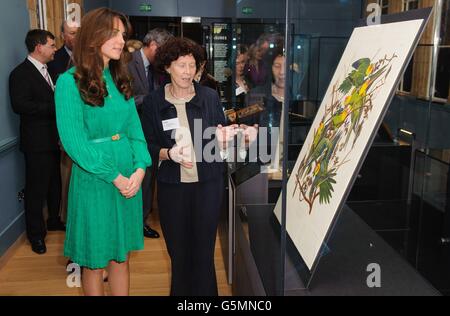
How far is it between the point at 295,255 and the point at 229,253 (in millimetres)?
1350

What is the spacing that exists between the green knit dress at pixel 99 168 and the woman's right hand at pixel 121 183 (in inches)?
0.8

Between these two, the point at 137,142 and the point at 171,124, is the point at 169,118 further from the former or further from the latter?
the point at 137,142

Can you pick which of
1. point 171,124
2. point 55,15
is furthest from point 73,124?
point 55,15

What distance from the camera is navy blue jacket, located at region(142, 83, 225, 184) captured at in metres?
2.16

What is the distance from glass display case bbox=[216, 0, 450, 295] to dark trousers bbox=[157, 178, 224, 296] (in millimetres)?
189

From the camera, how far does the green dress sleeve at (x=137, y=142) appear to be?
2074mm

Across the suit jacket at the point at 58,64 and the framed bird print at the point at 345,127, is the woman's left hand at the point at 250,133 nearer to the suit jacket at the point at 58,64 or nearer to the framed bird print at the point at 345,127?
the framed bird print at the point at 345,127

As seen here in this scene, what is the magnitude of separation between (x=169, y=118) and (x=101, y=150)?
402 millimetres

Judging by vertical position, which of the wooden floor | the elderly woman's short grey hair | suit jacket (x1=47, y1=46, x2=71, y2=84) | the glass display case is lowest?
the wooden floor

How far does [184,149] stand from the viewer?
7.06 ft

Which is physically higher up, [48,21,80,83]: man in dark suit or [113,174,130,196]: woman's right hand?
[48,21,80,83]: man in dark suit

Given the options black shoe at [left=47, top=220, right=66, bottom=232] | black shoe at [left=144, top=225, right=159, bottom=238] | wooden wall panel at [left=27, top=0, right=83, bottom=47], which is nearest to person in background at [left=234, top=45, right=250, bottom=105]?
black shoe at [left=144, top=225, right=159, bottom=238]

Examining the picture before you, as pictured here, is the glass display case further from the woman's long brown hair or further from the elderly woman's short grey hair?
the elderly woman's short grey hair
